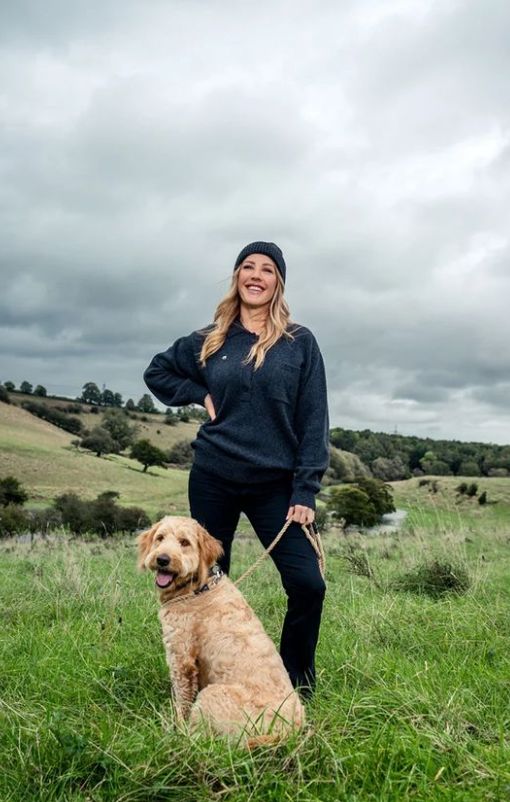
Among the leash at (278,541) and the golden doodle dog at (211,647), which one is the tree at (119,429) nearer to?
the leash at (278,541)

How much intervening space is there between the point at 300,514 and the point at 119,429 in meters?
71.0

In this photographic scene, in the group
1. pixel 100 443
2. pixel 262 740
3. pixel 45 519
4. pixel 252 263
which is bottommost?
pixel 45 519

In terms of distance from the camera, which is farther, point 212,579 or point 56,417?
point 56,417

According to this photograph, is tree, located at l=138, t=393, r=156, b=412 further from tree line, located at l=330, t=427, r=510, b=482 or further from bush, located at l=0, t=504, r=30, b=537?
bush, located at l=0, t=504, r=30, b=537

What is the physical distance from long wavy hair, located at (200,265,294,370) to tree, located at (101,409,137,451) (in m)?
68.1

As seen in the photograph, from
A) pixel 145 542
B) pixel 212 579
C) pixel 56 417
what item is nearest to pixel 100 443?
pixel 56 417

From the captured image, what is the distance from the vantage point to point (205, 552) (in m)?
4.12

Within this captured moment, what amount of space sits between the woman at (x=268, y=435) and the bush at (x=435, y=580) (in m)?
4.39

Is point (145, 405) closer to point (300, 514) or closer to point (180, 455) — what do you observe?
point (180, 455)

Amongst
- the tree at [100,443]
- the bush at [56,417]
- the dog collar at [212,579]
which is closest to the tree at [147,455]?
the tree at [100,443]

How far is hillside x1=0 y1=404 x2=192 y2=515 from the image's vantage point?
51156 mm

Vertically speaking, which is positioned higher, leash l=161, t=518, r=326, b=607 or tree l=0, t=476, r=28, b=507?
leash l=161, t=518, r=326, b=607

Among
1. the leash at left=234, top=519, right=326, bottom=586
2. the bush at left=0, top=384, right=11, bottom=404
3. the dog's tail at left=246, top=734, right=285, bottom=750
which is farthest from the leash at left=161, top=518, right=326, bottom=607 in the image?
the bush at left=0, top=384, right=11, bottom=404

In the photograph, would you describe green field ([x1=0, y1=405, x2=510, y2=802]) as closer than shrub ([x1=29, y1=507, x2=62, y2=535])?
Yes
